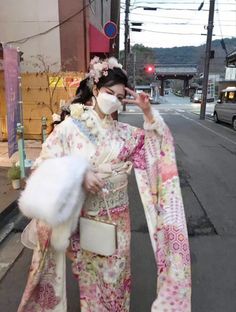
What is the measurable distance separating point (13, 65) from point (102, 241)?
20.1 ft

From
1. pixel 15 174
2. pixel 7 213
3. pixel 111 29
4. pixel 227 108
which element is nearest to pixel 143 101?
pixel 7 213

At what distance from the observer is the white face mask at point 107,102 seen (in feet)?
6.84

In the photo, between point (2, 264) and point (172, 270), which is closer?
point (172, 270)

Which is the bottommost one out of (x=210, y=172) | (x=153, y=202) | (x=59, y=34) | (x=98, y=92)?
(x=210, y=172)

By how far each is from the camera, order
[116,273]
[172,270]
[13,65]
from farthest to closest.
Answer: [13,65] < [116,273] < [172,270]

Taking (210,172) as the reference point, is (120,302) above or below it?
above

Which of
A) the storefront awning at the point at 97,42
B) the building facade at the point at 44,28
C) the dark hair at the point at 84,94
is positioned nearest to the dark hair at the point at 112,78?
the dark hair at the point at 84,94

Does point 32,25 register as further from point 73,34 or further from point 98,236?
point 98,236

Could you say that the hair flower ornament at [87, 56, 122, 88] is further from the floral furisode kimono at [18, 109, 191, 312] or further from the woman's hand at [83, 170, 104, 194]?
the woman's hand at [83, 170, 104, 194]

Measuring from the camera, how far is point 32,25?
36.8 ft

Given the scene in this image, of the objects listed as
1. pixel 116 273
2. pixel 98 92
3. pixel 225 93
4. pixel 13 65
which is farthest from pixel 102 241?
pixel 225 93

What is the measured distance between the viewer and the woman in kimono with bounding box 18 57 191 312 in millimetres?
2107

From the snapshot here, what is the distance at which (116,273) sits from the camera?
7.45 feet

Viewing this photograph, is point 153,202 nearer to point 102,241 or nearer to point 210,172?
point 102,241
